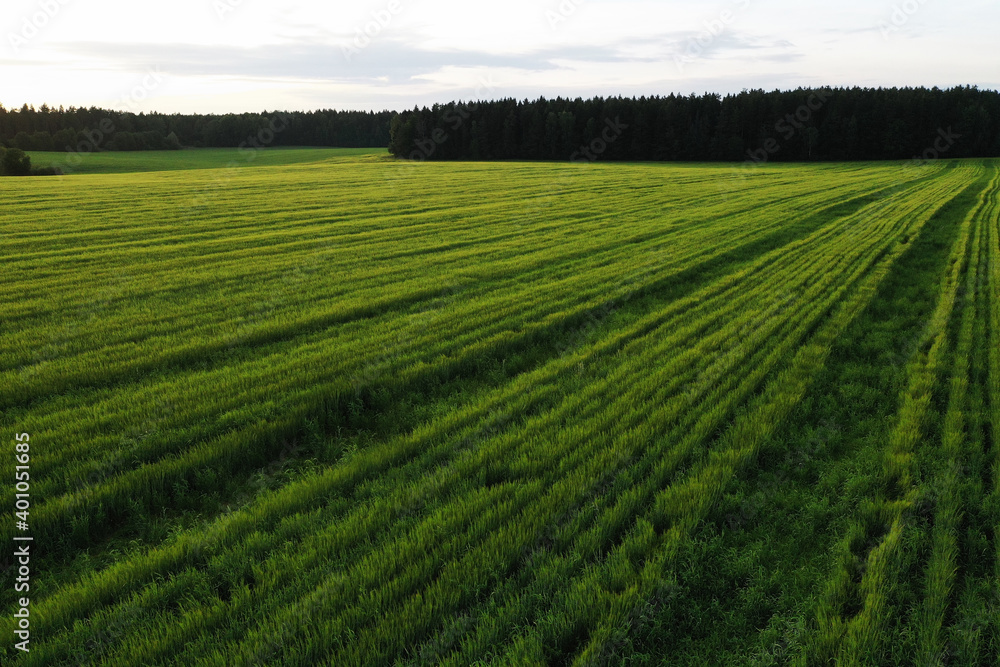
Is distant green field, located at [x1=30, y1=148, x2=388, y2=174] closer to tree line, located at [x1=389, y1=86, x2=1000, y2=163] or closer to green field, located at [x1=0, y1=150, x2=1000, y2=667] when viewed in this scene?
tree line, located at [x1=389, y1=86, x2=1000, y2=163]

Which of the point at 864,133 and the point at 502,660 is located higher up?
the point at 864,133

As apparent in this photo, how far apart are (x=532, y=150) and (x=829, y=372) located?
9477cm

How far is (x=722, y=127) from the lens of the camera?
300 ft

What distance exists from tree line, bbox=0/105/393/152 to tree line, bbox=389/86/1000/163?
141 feet

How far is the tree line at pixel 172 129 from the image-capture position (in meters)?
98.8

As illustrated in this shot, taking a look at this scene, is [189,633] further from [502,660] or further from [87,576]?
[502,660]

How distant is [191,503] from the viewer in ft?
18.9

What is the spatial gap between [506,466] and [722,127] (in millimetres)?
99340

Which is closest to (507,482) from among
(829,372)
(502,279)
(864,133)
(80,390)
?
(829,372)

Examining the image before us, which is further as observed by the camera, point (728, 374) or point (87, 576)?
point (728, 374)

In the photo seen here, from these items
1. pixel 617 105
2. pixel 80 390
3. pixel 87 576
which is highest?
pixel 617 105

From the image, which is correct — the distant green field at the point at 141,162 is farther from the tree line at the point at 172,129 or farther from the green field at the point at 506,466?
the green field at the point at 506,466

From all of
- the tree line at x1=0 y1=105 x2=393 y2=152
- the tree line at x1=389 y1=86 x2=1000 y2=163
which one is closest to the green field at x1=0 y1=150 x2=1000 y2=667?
the tree line at x1=389 y1=86 x2=1000 y2=163

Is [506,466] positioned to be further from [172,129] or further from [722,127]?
[172,129]
